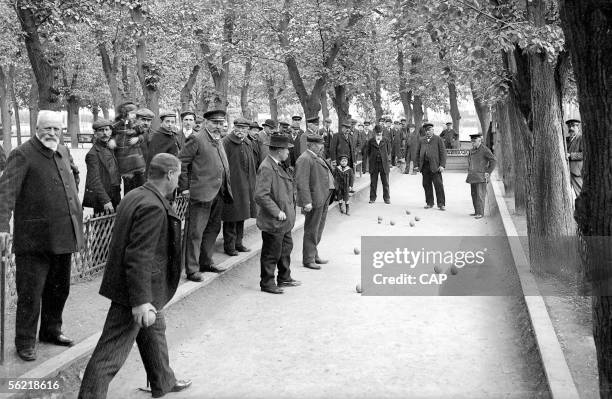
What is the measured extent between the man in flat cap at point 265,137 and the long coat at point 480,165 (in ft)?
15.9

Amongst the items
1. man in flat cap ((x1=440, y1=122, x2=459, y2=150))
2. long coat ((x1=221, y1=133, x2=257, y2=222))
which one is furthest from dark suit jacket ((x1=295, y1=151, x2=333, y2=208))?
man in flat cap ((x1=440, y1=122, x2=459, y2=150))

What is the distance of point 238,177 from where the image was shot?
10906mm

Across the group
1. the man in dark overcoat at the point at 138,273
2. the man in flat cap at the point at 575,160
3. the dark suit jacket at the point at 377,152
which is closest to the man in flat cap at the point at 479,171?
the dark suit jacket at the point at 377,152

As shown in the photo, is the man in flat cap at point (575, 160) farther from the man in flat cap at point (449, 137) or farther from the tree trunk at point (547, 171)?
the man in flat cap at point (449, 137)

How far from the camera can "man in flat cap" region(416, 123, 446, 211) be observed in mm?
17906

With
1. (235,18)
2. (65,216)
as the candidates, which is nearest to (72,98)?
(235,18)

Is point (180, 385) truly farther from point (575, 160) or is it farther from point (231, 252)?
point (575, 160)

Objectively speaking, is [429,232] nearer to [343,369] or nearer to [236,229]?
[236,229]

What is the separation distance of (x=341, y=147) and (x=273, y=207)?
32.3 feet

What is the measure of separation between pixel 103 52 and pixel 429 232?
68.5ft

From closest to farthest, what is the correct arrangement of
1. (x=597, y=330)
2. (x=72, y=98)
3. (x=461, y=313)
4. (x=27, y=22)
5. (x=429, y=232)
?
(x=597, y=330), (x=461, y=313), (x=27, y=22), (x=429, y=232), (x=72, y=98)

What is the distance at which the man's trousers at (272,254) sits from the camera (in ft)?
29.8

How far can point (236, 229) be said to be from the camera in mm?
11391

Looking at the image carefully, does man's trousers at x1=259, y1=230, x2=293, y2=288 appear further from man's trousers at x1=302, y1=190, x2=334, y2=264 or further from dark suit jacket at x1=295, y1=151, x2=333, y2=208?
man's trousers at x1=302, y1=190, x2=334, y2=264
